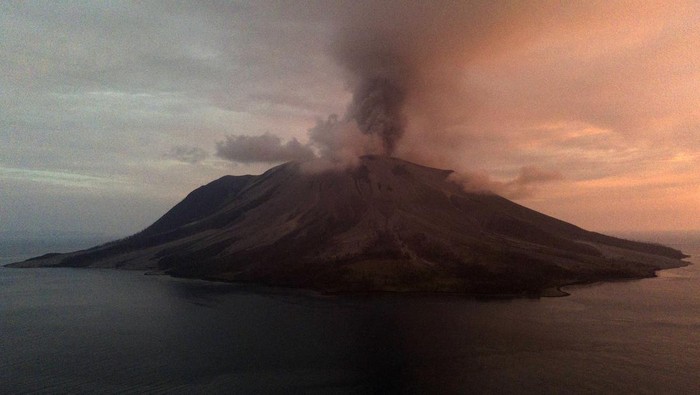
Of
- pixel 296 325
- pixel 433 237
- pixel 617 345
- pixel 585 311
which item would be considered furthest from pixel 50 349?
pixel 433 237

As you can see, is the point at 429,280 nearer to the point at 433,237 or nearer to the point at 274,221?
the point at 433,237

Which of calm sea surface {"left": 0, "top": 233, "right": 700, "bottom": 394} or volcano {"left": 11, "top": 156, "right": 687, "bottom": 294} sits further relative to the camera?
volcano {"left": 11, "top": 156, "right": 687, "bottom": 294}

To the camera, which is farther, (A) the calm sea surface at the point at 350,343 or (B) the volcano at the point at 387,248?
(B) the volcano at the point at 387,248

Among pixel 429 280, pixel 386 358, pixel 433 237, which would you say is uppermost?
pixel 433 237

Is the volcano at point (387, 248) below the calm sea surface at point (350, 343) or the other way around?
the other way around

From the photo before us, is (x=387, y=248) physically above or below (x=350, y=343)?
above
